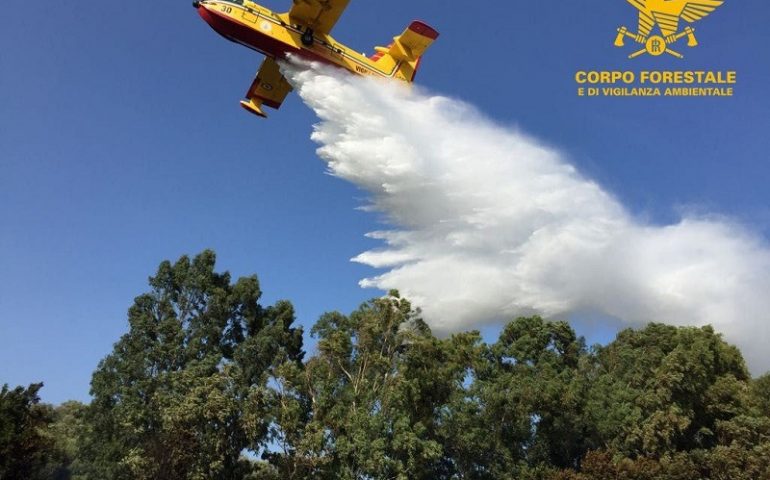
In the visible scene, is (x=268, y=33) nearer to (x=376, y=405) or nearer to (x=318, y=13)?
(x=318, y=13)

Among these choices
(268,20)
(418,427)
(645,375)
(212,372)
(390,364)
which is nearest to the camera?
(268,20)

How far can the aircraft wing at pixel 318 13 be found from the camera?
22.2 metres

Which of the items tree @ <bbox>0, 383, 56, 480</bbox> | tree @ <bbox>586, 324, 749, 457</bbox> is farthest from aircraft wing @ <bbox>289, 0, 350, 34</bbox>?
tree @ <bbox>586, 324, 749, 457</bbox>

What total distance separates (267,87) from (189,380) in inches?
542

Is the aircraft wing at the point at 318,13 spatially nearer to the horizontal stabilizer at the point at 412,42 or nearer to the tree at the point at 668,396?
the horizontal stabilizer at the point at 412,42

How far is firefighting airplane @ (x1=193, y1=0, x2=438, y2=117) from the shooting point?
2191 cm

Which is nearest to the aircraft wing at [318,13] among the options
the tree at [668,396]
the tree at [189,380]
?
the tree at [189,380]

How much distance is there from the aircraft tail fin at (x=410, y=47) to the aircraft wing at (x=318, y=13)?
4.05 meters

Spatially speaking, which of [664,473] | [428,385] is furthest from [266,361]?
[664,473]

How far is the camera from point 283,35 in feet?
74.5

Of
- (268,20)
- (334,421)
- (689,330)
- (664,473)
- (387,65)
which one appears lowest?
(334,421)

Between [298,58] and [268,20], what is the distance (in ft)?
6.01

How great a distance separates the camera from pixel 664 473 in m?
25.0

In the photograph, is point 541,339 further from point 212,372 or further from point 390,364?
point 212,372
